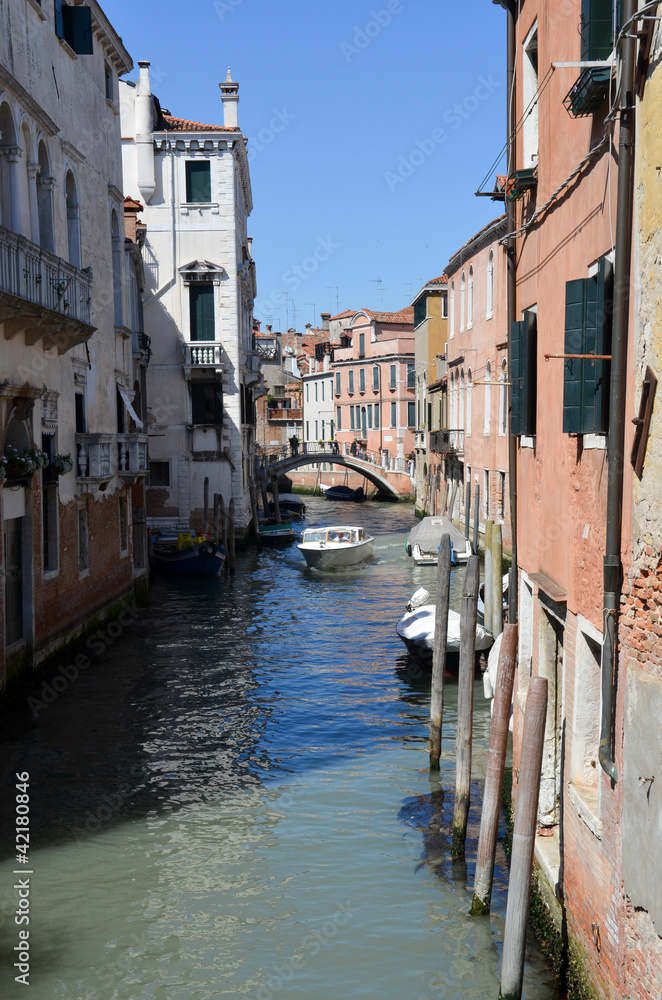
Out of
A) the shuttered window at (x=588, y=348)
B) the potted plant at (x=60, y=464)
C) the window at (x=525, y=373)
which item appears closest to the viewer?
the shuttered window at (x=588, y=348)

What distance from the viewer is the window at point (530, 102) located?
715cm

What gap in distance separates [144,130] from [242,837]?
2082cm

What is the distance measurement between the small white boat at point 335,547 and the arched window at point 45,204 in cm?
1261

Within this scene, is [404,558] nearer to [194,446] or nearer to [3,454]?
[194,446]

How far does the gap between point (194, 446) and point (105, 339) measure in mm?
10356

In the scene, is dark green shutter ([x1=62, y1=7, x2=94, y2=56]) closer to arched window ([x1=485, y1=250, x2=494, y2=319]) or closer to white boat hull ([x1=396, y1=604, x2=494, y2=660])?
A: white boat hull ([x1=396, y1=604, x2=494, y2=660])

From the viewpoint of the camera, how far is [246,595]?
20.5m

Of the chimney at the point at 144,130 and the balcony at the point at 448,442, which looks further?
the balcony at the point at 448,442

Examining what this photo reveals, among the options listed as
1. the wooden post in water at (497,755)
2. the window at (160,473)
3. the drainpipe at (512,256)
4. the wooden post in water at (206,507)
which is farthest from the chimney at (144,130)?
the wooden post in water at (497,755)

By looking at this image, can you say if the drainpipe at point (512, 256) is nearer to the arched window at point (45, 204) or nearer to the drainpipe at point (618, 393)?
the drainpipe at point (618, 393)

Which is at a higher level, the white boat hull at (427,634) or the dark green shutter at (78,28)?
the dark green shutter at (78,28)

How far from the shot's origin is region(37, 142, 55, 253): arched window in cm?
1216

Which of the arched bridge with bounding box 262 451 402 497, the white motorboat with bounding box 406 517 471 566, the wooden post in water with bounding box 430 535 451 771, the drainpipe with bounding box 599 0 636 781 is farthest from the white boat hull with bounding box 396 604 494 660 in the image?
the arched bridge with bounding box 262 451 402 497

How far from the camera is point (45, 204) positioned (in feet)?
40.3
